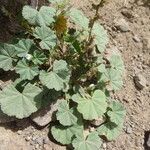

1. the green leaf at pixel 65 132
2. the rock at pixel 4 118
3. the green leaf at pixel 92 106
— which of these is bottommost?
the rock at pixel 4 118

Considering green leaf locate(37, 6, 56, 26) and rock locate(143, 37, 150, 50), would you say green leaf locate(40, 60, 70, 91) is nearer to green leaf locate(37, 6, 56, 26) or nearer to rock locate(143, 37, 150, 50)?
green leaf locate(37, 6, 56, 26)

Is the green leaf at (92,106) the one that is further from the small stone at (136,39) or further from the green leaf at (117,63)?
the small stone at (136,39)

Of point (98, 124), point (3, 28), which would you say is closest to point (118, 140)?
point (98, 124)

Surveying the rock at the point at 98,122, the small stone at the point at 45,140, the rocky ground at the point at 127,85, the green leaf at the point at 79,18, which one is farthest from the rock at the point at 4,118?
the green leaf at the point at 79,18

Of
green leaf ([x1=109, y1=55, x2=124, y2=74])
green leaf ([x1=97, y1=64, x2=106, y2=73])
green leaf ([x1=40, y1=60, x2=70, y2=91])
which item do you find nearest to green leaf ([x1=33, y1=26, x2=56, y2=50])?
green leaf ([x1=40, y1=60, x2=70, y2=91])

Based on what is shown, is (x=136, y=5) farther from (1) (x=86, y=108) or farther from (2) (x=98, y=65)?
(1) (x=86, y=108)

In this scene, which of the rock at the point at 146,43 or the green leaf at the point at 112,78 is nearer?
the green leaf at the point at 112,78

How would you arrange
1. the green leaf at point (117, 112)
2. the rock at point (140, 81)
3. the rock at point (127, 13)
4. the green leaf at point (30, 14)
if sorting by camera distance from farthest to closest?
the rock at point (127, 13) < the rock at point (140, 81) < the green leaf at point (117, 112) < the green leaf at point (30, 14)
